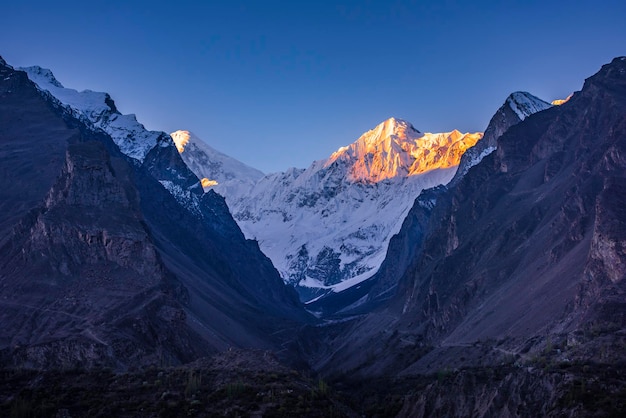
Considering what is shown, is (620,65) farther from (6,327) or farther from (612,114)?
(6,327)

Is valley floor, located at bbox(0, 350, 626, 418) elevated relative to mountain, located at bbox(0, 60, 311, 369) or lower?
lower

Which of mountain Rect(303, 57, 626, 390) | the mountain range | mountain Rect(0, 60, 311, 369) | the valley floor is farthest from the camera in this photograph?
mountain Rect(0, 60, 311, 369)

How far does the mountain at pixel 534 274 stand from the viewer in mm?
77688

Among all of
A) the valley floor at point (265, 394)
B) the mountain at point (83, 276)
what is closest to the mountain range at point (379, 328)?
the valley floor at point (265, 394)

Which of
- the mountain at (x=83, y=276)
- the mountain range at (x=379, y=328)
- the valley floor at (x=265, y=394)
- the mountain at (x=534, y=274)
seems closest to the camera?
the valley floor at (x=265, y=394)

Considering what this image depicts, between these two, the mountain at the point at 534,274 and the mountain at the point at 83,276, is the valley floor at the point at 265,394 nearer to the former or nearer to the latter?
the mountain at the point at 534,274

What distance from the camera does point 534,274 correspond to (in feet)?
402

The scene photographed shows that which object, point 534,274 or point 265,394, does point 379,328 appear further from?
point 265,394

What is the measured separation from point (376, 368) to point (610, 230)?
178ft

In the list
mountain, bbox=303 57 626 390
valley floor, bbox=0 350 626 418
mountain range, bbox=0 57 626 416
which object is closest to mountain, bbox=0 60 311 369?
mountain range, bbox=0 57 626 416

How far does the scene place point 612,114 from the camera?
154 meters

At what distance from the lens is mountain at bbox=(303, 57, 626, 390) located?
7769 centimetres

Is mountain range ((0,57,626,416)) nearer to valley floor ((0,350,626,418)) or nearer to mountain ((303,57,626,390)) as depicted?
valley floor ((0,350,626,418))

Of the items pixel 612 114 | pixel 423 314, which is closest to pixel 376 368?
pixel 423 314
